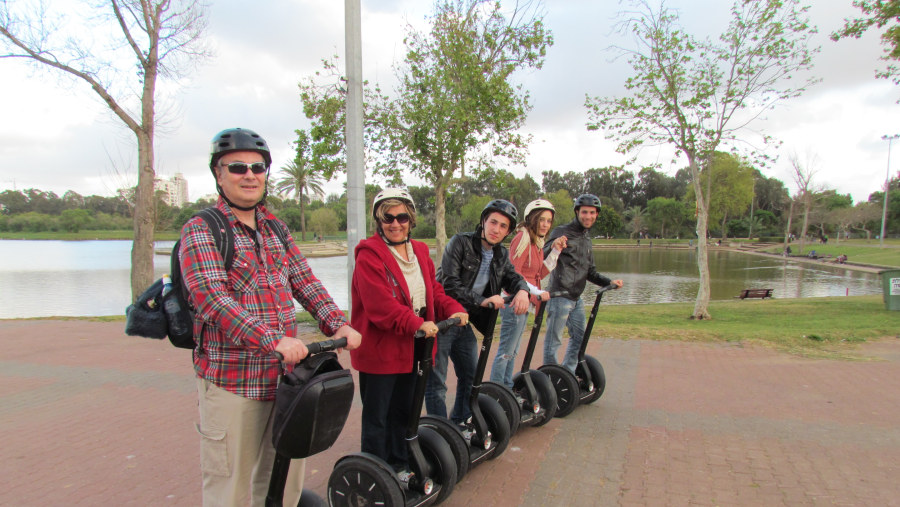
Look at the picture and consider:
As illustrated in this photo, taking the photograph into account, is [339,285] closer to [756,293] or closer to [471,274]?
[756,293]

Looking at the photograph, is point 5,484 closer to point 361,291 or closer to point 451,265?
point 361,291

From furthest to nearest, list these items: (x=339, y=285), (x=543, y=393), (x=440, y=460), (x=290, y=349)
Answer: (x=339, y=285), (x=543, y=393), (x=440, y=460), (x=290, y=349)

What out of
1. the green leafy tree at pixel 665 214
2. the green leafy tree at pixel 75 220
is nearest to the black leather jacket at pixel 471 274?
the green leafy tree at pixel 665 214

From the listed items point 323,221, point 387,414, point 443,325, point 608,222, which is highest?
point 608,222

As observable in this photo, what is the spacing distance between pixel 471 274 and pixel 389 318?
42.2 inches

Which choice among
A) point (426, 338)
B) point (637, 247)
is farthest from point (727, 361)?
point (637, 247)

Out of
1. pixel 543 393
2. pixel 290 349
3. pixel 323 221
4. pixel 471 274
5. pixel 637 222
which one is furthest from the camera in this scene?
pixel 637 222

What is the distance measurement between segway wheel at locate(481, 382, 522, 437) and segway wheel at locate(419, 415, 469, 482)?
686mm

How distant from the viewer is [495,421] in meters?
3.47

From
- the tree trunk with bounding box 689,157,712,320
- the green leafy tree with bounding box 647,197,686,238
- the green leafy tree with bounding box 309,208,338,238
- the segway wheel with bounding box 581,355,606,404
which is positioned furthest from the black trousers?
the green leafy tree with bounding box 647,197,686,238

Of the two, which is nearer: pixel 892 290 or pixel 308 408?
pixel 308 408

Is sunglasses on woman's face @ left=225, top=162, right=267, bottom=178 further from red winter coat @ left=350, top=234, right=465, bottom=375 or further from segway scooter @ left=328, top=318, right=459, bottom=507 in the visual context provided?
segway scooter @ left=328, top=318, right=459, bottom=507

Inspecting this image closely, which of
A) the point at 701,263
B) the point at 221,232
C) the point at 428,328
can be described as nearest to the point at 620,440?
the point at 428,328

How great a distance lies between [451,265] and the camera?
3412 millimetres
